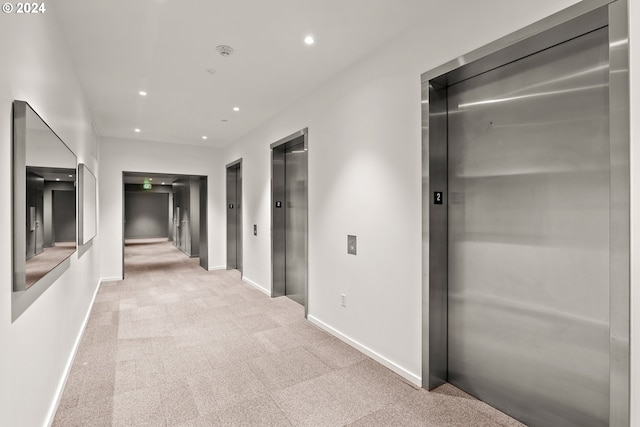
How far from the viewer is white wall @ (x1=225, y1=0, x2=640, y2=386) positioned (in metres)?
2.38

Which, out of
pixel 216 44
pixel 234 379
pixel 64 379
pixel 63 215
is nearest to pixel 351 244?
pixel 234 379

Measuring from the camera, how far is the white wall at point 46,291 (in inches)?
57.2

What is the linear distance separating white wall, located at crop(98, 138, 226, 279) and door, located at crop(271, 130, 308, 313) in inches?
120

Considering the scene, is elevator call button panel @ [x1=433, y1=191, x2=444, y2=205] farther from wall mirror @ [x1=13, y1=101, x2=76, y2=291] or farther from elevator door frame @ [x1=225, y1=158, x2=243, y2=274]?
elevator door frame @ [x1=225, y1=158, x2=243, y2=274]

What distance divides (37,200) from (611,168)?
303 centimetres

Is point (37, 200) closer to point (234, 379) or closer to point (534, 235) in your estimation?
point (234, 379)

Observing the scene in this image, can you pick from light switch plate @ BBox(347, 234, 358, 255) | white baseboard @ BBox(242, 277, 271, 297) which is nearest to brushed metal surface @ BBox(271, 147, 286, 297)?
white baseboard @ BBox(242, 277, 271, 297)

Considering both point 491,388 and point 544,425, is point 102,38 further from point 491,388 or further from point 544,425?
point 544,425

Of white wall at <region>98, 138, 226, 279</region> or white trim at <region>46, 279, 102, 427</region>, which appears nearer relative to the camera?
white trim at <region>46, 279, 102, 427</region>

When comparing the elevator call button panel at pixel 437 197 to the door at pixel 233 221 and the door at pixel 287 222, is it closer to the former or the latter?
the door at pixel 287 222

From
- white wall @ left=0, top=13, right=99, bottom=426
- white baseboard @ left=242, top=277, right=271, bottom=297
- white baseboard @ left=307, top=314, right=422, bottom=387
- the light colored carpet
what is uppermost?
white wall @ left=0, top=13, right=99, bottom=426

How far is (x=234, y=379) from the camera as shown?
274 cm

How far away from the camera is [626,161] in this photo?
1521 millimetres

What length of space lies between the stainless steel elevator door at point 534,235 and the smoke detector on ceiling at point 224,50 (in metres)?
2.01
